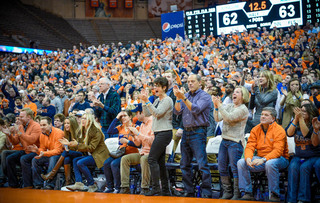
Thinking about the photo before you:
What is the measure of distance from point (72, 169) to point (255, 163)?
3.22m

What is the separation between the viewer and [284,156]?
470 cm

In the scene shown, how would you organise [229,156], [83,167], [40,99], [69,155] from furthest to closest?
1. [40,99]
2. [69,155]
3. [83,167]
4. [229,156]

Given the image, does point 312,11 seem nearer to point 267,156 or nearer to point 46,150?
point 267,156

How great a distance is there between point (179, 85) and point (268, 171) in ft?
10.2

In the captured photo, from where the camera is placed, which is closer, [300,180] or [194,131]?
[300,180]

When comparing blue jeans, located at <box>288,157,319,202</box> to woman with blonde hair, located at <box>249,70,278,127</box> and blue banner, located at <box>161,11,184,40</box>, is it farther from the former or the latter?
Result: blue banner, located at <box>161,11,184,40</box>

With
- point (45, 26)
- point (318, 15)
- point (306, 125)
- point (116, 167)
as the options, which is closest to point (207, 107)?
point (306, 125)

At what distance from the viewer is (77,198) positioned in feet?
16.5

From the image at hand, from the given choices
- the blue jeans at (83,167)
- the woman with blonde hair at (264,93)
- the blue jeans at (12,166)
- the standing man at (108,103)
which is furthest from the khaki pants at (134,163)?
the blue jeans at (12,166)

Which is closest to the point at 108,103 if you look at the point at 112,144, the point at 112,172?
the point at 112,144

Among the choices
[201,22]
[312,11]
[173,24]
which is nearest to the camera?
[312,11]

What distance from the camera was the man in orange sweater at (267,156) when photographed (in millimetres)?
4367

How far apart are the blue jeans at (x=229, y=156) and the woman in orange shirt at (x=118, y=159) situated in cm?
149

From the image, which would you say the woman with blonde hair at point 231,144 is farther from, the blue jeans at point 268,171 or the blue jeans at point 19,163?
the blue jeans at point 19,163
